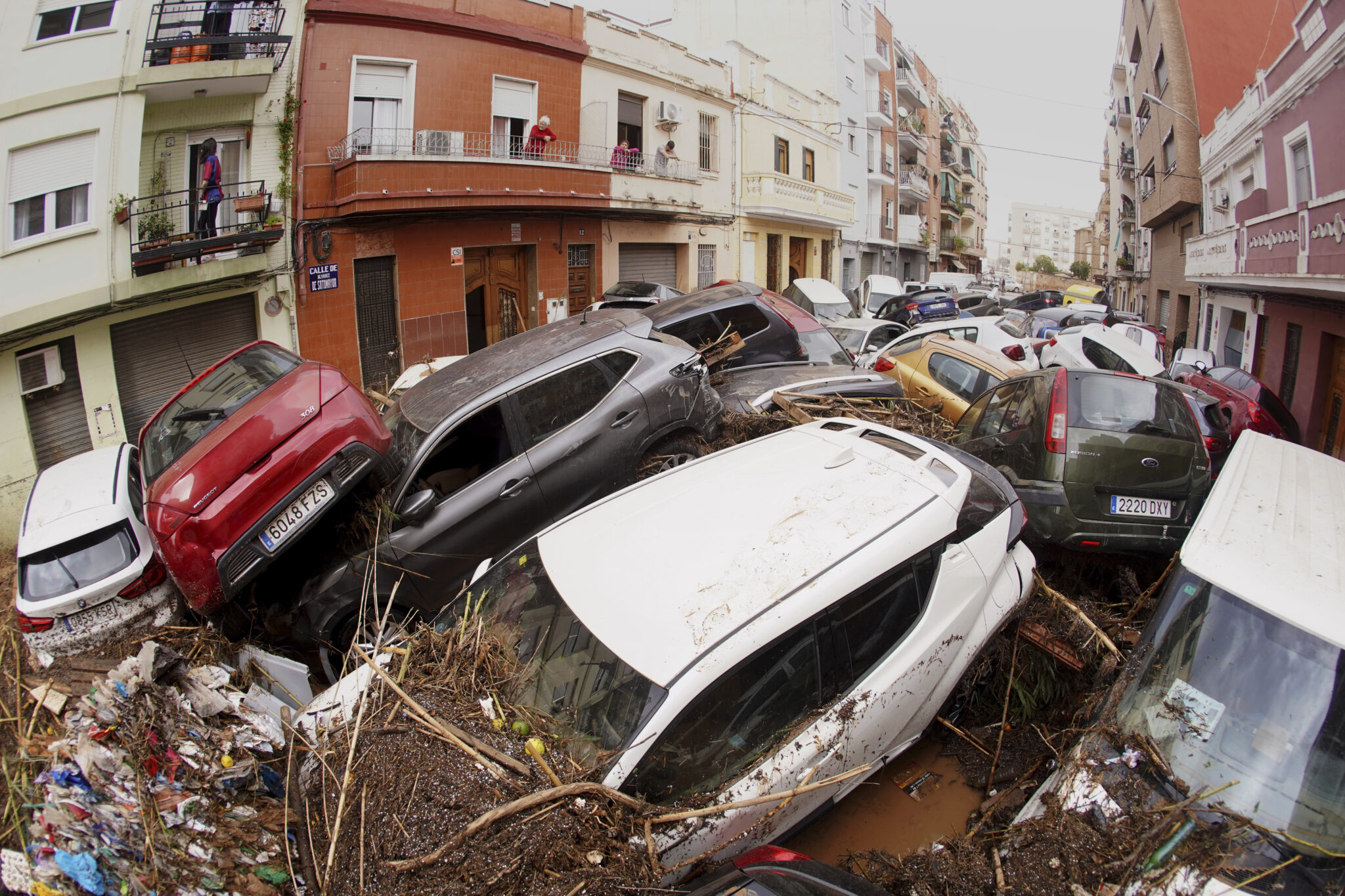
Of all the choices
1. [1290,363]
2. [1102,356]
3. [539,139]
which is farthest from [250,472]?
[1290,363]

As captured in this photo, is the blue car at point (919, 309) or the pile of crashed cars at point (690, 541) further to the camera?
the blue car at point (919, 309)

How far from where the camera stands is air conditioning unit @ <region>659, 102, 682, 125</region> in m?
19.2

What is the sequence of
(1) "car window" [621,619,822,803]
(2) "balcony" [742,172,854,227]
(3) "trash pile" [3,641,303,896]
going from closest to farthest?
(3) "trash pile" [3,641,303,896], (1) "car window" [621,619,822,803], (2) "balcony" [742,172,854,227]

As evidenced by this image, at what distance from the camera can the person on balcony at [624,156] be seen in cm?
1784

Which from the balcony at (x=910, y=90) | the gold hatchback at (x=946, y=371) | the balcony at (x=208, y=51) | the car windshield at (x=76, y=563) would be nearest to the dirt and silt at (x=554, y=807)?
the car windshield at (x=76, y=563)

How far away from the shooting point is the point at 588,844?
2.41 m

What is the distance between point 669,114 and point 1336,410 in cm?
1590

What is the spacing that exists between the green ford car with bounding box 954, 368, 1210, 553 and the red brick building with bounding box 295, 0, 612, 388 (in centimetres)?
1158

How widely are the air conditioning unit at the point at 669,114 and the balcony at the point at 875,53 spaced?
19.8 metres

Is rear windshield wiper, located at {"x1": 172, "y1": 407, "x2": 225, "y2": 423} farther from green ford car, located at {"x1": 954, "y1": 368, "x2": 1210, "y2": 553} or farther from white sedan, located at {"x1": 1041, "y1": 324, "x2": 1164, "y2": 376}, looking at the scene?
white sedan, located at {"x1": 1041, "y1": 324, "x2": 1164, "y2": 376}

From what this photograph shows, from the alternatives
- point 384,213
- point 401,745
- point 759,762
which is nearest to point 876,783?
point 759,762

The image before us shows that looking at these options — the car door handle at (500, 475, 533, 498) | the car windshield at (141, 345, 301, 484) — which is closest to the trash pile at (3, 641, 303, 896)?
the car windshield at (141, 345, 301, 484)

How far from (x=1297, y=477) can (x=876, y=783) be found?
8.85ft

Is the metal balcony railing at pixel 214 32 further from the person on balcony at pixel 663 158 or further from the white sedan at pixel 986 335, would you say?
the white sedan at pixel 986 335
